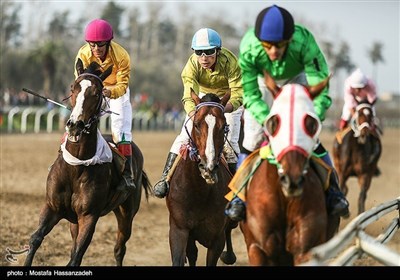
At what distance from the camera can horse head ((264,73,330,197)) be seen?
17.9ft

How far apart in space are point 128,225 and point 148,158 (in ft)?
50.5

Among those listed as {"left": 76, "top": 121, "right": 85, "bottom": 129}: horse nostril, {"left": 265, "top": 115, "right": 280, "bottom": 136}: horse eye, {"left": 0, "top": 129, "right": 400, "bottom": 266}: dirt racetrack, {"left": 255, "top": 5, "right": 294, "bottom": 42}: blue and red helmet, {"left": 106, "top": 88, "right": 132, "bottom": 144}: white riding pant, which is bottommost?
{"left": 0, "top": 129, "right": 400, "bottom": 266}: dirt racetrack

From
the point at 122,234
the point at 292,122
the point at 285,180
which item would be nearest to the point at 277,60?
the point at 292,122

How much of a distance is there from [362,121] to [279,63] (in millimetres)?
9341

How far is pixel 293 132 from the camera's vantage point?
5.57m

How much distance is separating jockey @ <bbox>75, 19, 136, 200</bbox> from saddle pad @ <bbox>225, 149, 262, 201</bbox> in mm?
2705

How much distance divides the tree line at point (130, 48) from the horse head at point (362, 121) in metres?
30.4

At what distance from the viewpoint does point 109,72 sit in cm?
867

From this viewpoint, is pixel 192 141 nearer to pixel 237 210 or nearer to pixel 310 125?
pixel 237 210

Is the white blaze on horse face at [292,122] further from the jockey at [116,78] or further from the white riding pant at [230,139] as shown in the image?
the jockey at [116,78]

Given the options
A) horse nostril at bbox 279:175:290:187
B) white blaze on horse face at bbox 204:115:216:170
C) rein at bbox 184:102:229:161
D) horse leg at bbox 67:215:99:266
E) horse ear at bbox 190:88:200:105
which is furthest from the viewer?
horse leg at bbox 67:215:99:266

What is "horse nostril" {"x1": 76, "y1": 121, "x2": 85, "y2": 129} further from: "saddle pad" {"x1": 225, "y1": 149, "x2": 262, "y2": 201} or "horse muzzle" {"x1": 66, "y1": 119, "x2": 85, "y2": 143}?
"saddle pad" {"x1": 225, "y1": 149, "x2": 262, "y2": 201}

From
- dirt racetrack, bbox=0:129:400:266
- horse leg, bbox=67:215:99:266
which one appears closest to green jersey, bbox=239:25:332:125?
horse leg, bbox=67:215:99:266
